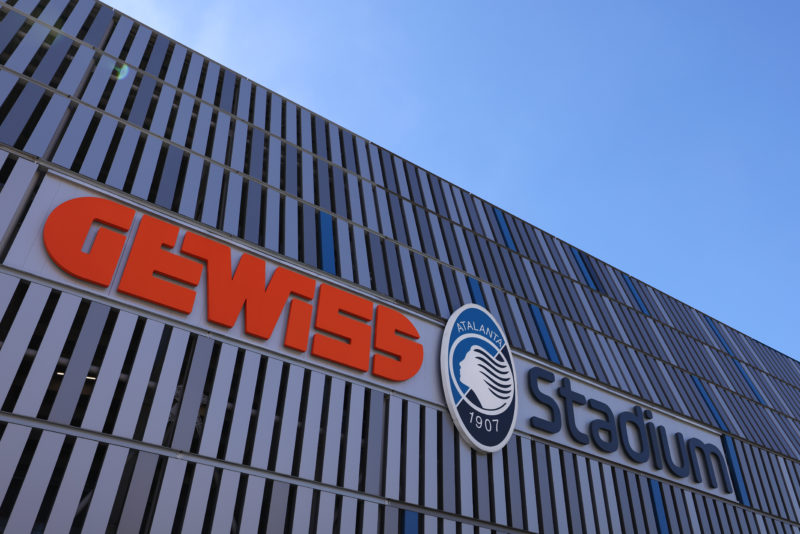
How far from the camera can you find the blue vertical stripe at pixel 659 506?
62.4ft

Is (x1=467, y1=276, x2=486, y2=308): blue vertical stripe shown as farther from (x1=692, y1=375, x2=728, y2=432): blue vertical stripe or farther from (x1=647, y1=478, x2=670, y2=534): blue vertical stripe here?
(x1=692, y1=375, x2=728, y2=432): blue vertical stripe

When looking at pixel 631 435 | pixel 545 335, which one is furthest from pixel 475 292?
pixel 631 435

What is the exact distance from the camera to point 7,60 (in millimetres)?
14266

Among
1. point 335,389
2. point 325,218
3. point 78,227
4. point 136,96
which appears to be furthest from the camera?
point 325,218

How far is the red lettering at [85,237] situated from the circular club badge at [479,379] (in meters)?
8.74

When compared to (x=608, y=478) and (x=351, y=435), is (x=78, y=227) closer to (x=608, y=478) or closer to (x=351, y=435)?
(x=351, y=435)

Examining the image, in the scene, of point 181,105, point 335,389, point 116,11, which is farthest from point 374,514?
point 116,11

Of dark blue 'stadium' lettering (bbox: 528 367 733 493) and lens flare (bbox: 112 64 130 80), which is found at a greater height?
lens flare (bbox: 112 64 130 80)

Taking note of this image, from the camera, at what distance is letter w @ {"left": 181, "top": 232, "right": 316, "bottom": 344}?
45.1 ft

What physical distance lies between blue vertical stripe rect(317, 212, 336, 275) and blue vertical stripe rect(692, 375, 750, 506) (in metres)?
17.3

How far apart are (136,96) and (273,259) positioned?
19.3ft

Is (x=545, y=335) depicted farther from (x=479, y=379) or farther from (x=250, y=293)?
(x=250, y=293)

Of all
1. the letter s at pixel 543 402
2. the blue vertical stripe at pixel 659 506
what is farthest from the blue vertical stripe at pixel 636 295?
the letter s at pixel 543 402

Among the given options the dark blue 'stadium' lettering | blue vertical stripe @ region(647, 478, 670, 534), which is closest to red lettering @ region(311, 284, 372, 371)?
the dark blue 'stadium' lettering
